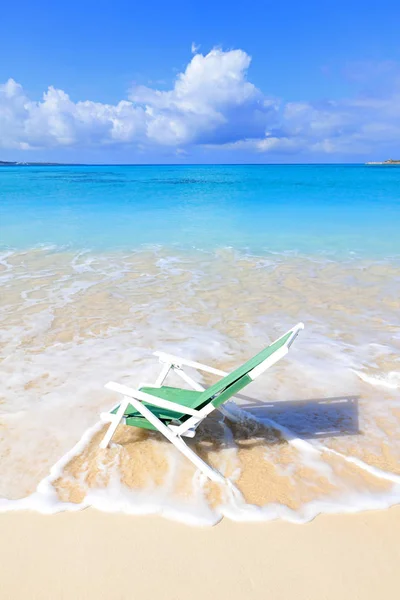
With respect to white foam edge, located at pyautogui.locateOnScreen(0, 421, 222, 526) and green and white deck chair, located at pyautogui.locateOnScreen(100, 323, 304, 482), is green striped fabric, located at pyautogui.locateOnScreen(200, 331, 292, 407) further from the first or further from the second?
white foam edge, located at pyautogui.locateOnScreen(0, 421, 222, 526)

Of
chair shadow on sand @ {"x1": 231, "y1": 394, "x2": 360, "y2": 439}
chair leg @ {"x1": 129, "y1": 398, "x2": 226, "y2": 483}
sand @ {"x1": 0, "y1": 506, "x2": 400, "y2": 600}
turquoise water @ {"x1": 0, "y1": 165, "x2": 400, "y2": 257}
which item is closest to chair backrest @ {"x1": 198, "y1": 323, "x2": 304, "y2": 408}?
chair leg @ {"x1": 129, "y1": 398, "x2": 226, "y2": 483}

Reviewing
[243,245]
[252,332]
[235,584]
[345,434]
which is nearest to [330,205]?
[243,245]

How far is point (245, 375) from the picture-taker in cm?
362

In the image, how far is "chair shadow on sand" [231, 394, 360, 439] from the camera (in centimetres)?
452

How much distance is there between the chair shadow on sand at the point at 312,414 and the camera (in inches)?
178

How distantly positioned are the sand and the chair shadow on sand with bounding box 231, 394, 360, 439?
1199mm

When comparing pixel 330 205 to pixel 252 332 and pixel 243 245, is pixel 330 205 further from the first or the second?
pixel 252 332

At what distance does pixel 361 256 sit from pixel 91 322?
8157 millimetres

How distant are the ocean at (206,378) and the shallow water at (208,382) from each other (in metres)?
0.02

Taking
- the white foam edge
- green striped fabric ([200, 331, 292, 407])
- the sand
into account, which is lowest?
the white foam edge

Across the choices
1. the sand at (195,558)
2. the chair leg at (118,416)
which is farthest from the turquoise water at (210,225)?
the sand at (195,558)

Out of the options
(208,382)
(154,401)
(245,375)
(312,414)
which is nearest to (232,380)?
(245,375)

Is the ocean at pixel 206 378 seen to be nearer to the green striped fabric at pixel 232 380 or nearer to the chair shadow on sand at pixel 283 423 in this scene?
the chair shadow on sand at pixel 283 423

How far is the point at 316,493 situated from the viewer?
359 centimetres
